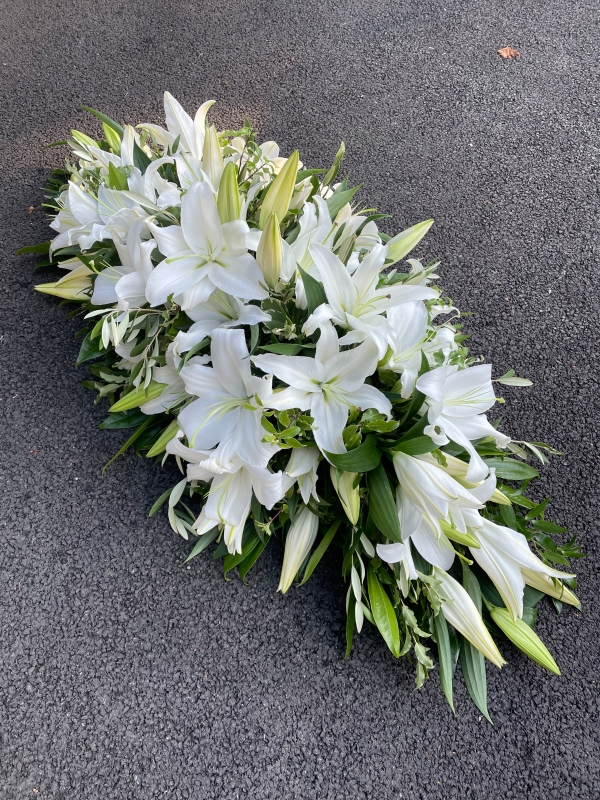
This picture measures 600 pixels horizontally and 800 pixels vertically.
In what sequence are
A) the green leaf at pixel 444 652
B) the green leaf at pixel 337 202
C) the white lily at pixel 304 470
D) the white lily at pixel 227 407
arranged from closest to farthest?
A: the white lily at pixel 227 407, the white lily at pixel 304 470, the green leaf at pixel 444 652, the green leaf at pixel 337 202

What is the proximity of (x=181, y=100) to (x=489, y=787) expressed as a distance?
1939 mm

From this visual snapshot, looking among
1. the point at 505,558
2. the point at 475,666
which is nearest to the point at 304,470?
the point at 505,558

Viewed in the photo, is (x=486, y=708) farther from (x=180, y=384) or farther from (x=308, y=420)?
(x=180, y=384)

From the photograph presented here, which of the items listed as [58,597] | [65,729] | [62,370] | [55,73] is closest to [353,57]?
[55,73]

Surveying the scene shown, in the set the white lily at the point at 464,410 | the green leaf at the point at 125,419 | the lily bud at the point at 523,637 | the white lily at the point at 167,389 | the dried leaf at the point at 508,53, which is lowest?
the green leaf at the point at 125,419

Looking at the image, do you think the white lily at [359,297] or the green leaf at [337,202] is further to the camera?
the green leaf at [337,202]

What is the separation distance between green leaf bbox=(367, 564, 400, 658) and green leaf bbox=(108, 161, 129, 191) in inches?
32.9

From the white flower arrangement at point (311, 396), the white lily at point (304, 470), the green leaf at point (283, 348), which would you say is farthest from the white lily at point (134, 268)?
the white lily at point (304, 470)

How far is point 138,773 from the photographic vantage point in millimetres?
985

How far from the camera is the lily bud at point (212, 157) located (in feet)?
3.14

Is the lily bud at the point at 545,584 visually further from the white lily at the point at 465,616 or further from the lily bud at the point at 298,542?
the lily bud at the point at 298,542

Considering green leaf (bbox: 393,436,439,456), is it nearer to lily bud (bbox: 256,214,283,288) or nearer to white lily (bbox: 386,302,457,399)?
white lily (bbox: 386,302,457,399)

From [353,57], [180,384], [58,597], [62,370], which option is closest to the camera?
[180,384]

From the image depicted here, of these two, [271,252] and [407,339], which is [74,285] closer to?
[271,252]
